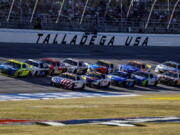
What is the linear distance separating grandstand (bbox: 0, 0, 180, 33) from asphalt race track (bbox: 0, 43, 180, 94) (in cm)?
191

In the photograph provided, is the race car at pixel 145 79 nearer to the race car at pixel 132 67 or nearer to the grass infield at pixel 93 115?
the race car at pixel 132 67

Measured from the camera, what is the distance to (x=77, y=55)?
171ft

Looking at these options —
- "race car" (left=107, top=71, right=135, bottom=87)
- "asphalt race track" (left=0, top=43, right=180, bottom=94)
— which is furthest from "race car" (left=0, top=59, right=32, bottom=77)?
"race car" (left=107, top=71, right=135, bottom=87)

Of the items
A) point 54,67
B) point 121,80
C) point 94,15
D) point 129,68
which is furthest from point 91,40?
point 121,80

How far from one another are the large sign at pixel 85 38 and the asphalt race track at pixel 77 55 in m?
0.54

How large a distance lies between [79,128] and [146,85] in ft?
80.3

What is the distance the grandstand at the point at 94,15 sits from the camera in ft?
170

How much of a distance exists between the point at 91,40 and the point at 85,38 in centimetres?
89

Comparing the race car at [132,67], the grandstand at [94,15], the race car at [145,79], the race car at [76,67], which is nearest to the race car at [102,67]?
the race car at [76,67]

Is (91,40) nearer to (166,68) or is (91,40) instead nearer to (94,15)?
(94,15)

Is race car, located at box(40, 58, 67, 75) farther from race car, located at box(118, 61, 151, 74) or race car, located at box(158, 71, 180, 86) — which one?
race car, located at box(158, 71, 180, 86)

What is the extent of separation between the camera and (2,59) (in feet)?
150

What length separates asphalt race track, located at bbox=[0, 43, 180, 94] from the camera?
36.9 m

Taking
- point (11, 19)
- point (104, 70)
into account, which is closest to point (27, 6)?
point (11, 19)
